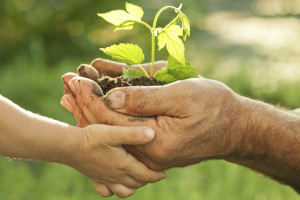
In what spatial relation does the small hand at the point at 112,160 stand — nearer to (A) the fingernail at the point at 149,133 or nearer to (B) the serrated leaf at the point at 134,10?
(A) the fingernail at the point at 149,133

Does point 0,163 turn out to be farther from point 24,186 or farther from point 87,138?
point 87,138

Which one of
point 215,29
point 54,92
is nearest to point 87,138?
point 54,92

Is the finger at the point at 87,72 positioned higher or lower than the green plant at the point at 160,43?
lower

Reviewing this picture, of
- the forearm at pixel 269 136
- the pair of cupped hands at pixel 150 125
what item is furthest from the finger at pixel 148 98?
the forearm at pixel 269 136

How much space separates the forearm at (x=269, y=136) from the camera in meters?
2.18

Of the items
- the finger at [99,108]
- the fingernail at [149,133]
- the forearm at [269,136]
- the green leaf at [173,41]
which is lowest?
the forearm at [269,136]

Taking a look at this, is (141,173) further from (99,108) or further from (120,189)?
(99,108)

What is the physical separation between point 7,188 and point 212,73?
3.21 meters

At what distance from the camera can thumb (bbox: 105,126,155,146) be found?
6.47 feet

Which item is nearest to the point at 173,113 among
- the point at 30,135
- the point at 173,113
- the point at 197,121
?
the point at 173,113

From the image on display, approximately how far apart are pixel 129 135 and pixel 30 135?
423 mm

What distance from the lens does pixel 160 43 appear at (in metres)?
1.96

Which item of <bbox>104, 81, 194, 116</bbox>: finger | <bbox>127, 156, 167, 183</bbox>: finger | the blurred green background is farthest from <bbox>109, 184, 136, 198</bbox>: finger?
the blurred green background

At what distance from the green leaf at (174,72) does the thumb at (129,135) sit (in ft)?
0.92
